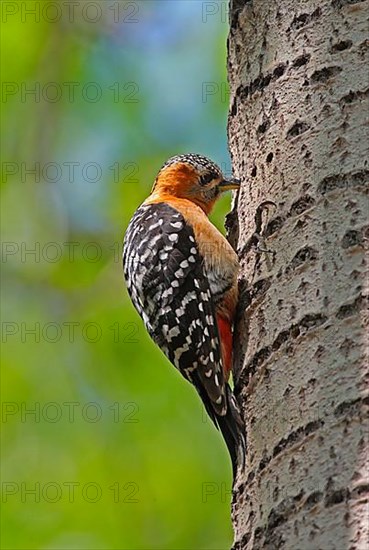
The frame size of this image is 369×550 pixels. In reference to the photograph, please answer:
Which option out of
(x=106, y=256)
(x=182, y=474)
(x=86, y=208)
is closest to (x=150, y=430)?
(x=182, y=474)

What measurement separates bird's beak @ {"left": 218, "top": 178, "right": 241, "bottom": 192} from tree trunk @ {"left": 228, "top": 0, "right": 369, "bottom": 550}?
13cm

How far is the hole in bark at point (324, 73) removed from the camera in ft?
10.1

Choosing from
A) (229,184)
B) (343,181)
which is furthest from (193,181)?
(343,181)

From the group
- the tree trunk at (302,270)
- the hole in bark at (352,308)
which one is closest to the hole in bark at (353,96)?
the tree trunk at (302,270)

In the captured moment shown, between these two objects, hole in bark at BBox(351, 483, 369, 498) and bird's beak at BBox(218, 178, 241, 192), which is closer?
hole in bark at BBox(351, 483, 369, 498)

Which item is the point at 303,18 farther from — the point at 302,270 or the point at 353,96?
the point at 302,270

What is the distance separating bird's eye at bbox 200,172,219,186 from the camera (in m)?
4.71

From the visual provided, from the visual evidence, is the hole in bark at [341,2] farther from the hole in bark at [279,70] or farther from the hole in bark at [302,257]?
the hole in bark at [302,257]

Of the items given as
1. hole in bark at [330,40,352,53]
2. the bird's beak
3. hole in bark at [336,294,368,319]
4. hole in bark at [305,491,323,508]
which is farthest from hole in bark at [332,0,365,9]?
hole in bark at [305,491,323,508]

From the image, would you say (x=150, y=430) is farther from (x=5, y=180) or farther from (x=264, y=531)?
(x=264, y=531)

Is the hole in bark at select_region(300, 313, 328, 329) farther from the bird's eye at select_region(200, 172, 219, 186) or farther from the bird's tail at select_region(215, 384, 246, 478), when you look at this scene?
the bird's eye at select_region(200, 172, 219, 186)

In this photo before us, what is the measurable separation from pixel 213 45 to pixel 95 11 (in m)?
0.79

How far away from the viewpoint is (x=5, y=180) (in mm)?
5633

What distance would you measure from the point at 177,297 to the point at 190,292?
0.06 metres
